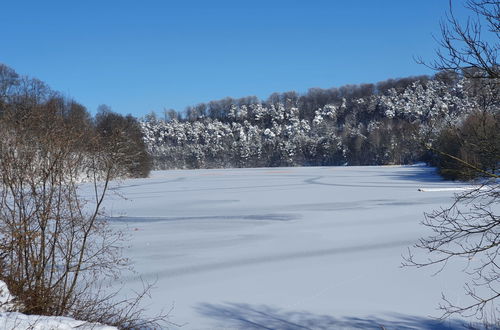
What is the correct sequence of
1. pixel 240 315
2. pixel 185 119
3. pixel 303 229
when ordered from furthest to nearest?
pixel 185 119 → pixel 303 229 → pixel 240 315

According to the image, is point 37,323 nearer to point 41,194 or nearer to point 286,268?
point 41,194

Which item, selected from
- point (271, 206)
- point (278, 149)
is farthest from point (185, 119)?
point (271, 206)

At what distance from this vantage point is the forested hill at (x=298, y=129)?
81.5 m

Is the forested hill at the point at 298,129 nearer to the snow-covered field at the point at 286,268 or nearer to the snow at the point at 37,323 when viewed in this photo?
the snow-covered field at the point at 286,268

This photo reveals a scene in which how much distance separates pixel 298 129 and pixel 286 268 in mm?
101486

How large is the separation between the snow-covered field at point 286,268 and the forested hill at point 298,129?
46.2 meters

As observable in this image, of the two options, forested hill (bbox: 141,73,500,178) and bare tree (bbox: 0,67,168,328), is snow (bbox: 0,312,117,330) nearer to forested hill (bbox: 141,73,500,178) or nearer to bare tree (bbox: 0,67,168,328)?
bare tree (bbox: 0,67,168,328)

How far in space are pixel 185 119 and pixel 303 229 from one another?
119m

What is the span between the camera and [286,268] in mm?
8328

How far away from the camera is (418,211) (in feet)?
47.7

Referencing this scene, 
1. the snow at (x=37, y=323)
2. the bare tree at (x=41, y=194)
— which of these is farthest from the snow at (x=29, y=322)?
the bare tree at (x=41, y=194)

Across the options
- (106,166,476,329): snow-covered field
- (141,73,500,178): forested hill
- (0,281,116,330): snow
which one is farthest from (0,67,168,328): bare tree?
(141,73,500,178): forested hill

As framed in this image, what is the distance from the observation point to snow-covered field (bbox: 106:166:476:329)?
612 centimetres

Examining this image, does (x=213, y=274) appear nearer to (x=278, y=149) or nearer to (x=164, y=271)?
(x=164, y=271)
